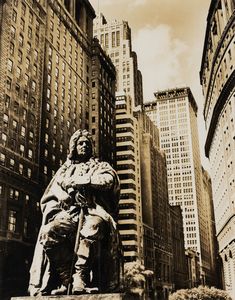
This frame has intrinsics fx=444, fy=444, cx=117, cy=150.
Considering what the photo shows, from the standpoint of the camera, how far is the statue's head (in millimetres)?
6238

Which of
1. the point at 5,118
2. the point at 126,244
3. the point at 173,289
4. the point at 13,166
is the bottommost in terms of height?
the point at 173,289

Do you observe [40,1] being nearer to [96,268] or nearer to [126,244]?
[126,244]

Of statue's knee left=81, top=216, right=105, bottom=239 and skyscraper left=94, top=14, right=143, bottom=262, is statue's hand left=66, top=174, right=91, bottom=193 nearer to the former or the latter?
statue's knee left=81, top=216, right=105, bottom=239

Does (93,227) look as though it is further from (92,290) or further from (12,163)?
(12,163)

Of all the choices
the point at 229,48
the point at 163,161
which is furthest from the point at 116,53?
the point at 229,48

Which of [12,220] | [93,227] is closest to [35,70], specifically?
[12,220]

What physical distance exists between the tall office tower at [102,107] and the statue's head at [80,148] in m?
82.1

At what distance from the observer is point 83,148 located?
6234 mm

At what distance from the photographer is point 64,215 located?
5516 mm

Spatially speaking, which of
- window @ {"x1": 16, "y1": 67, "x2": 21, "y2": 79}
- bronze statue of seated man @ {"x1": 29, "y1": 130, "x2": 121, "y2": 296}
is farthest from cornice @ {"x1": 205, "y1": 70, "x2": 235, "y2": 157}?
bronze statue of seated man @ {"x1": 29, "y1": 130, "x2": 121, "y2": 296}

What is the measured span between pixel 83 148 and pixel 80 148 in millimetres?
43

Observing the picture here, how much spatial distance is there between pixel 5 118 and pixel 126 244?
163ft

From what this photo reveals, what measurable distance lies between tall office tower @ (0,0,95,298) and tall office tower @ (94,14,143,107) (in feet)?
263

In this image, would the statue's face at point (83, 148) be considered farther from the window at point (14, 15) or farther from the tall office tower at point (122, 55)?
the tall office tower at point (122, 55)
